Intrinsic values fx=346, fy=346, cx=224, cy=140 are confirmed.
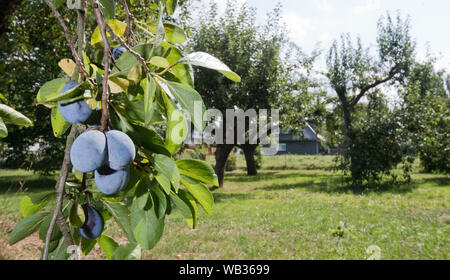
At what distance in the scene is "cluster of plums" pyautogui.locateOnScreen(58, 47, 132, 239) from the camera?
46 centimetres

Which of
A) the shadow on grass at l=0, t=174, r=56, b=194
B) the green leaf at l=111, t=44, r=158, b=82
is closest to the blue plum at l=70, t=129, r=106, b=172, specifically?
the green leaf at l=111, t=44, r=158, b=82

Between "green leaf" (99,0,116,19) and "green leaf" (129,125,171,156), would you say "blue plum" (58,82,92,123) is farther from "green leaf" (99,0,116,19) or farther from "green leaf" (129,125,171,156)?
"green leaf" (99,0,116,19)

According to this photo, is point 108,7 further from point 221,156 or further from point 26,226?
point 221,156

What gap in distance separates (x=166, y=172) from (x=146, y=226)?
136 millimetres

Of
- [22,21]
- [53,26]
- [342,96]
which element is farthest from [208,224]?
[342,96]

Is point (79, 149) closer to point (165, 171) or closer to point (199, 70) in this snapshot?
point (165, 171)

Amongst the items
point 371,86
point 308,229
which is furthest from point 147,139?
point 371,86

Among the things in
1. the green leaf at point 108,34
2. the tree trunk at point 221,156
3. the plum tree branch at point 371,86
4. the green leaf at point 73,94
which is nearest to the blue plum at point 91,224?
the green leaf at point 73,94

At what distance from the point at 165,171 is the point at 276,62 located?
33.3 ft

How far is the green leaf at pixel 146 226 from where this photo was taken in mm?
576

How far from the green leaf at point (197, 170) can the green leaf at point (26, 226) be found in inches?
10.1

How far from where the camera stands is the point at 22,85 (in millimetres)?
8844

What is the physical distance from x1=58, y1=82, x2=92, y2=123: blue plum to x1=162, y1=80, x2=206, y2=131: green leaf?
128 mm

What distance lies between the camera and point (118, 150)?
47cm
